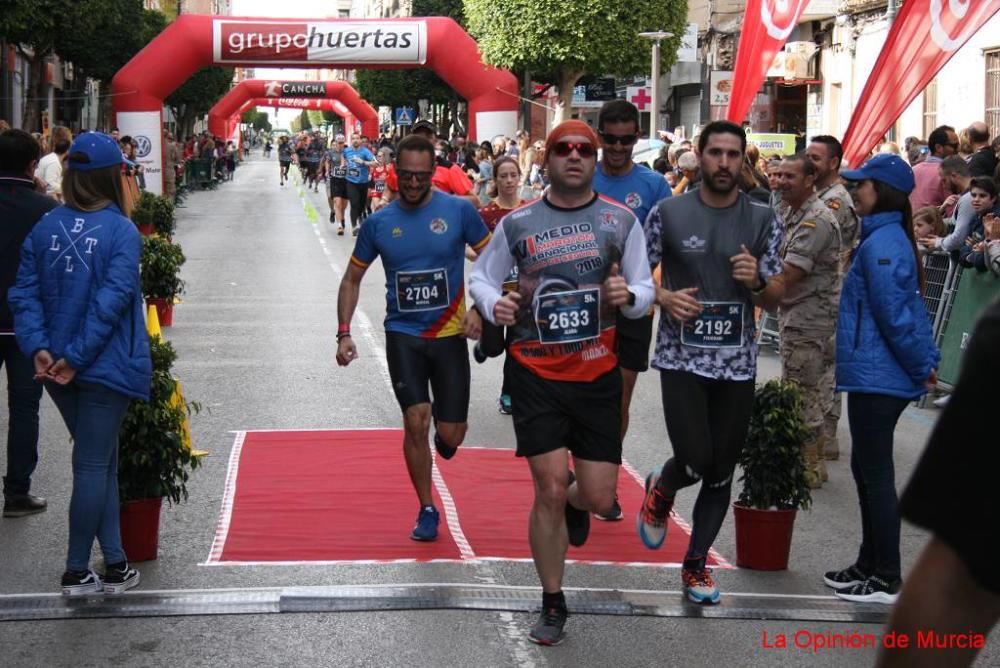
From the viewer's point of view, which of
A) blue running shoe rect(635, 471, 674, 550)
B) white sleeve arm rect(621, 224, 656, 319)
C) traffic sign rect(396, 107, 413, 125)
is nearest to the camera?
white sleeve arm rect(621, 224, 656, 319)

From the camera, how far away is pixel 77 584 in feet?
19.4

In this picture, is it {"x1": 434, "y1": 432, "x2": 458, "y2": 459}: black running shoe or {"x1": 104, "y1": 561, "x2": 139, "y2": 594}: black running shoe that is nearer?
{"x1": 104, "y1": 561, "x2": 139, "y2": 594}: black running shoe

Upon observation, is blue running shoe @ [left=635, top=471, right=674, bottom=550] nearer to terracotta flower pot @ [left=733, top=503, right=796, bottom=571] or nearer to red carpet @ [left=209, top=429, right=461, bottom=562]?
terracotta flower pot @ [left=733, top=503, right=796, bottom=571]

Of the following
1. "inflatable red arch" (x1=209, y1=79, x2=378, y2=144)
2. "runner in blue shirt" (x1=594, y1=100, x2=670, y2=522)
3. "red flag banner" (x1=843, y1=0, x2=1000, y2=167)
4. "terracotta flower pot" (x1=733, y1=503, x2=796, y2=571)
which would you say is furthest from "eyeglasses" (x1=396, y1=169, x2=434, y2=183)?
"inflatable red arch" (x1=209, y1=79, x2=378, y2=144)

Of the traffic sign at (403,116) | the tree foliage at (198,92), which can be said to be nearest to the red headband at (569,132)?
the traffic sign at (403,116)

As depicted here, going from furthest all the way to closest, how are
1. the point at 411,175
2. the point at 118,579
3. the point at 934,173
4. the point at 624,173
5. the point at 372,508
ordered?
the point at 934,173, the point at 624,173, the point at 372,508, the point at 411,175, the point at 118,579

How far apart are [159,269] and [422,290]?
24.7 ft

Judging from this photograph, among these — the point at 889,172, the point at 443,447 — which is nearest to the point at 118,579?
the point at 443,447

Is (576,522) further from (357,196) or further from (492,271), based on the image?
(357,196)

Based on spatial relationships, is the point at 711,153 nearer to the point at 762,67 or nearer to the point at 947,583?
the point at 947,583

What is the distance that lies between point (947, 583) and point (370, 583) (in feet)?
13.1

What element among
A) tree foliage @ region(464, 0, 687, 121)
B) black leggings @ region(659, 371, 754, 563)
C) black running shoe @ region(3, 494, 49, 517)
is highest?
tree foliage @ region(464, 0, 687, 121)

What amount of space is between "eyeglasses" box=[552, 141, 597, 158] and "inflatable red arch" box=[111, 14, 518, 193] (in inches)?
1092

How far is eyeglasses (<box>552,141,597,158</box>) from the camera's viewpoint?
17.9 feet
